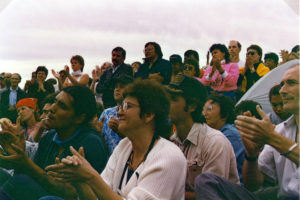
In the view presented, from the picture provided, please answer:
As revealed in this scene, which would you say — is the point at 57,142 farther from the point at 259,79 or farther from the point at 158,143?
the point at 259,79

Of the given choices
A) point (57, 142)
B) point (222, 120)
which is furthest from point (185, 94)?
point (57, 142)

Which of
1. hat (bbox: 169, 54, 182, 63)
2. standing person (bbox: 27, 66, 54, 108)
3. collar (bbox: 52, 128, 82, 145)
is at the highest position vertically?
hat (bbox: 169, 54, 182, 63)

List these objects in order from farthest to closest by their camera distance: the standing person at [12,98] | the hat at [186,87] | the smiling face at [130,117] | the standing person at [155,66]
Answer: the standing person at [12,98] → the standing person at [155,66] → the hat at [186,87] → the smiling face at [130,117]

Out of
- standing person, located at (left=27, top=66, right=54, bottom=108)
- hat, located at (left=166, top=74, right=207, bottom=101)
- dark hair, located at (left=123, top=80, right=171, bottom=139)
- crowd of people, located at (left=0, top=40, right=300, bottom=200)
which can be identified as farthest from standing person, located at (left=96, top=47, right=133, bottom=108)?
dark hair, located at (left=123, top=80, right=171, bottom=139)

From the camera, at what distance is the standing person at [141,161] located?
68.5 inches

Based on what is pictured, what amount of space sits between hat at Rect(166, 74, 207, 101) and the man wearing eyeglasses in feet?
2.80

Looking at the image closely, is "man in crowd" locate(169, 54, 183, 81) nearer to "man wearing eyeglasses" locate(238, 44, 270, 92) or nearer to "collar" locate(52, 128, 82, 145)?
"man wearing eyeglasses" locate(238, 44, 270, 92)

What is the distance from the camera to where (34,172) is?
2309 mm

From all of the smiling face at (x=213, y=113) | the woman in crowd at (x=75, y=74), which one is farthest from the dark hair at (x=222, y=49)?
the woman in crowd at (x=75, y=74)

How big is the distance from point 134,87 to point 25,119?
1.81 metres

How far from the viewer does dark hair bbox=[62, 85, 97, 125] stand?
254cm

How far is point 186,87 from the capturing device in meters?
2.43

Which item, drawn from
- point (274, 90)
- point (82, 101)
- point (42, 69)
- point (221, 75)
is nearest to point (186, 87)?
point (274, 90)

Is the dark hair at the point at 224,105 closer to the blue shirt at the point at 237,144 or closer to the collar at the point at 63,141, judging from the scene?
the blue shirt at the point at 237,144
